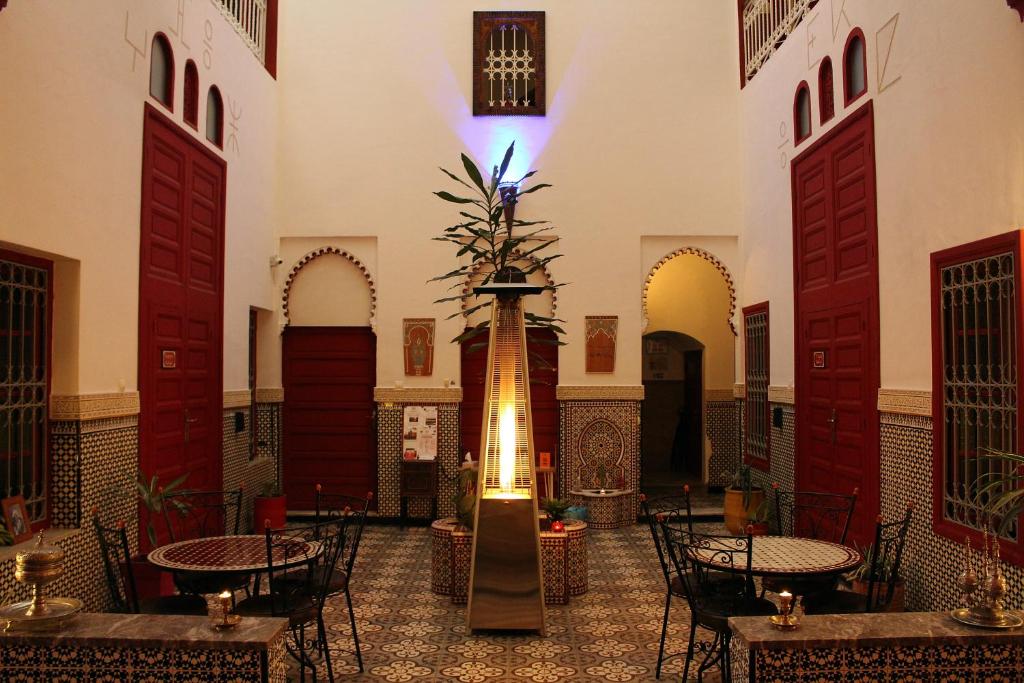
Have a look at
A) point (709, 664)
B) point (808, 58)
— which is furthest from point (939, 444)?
point (808, 58)

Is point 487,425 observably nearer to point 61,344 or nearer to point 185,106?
point 61,344

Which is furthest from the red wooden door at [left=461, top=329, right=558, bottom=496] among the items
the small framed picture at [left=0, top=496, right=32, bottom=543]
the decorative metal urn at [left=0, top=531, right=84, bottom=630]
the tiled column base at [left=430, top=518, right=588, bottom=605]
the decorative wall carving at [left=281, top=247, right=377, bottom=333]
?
the decorative metal urn at [left=0, top=531, right=84, bottom=630]

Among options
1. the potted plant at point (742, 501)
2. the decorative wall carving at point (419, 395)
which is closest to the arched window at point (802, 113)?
the potted plant at point (742, 501)

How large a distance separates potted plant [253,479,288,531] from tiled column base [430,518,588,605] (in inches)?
106

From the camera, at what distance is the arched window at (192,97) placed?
21.5ft

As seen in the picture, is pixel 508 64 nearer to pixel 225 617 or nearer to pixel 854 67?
pixel 854 67

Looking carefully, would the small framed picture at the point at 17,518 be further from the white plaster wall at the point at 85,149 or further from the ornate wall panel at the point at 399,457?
the ornate wall panel at the point at 399,457

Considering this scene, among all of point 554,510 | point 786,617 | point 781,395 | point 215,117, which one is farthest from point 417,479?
point 786,617

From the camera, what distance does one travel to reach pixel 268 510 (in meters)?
7.89

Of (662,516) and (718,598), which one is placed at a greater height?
(662,516)

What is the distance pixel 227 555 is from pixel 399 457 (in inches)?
171

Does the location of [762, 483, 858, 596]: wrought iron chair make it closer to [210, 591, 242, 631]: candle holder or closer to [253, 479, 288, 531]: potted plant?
[210, 591, 242, 631]: candle holder

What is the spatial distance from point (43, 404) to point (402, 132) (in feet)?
15.8

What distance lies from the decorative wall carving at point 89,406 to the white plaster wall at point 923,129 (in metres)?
4.97
